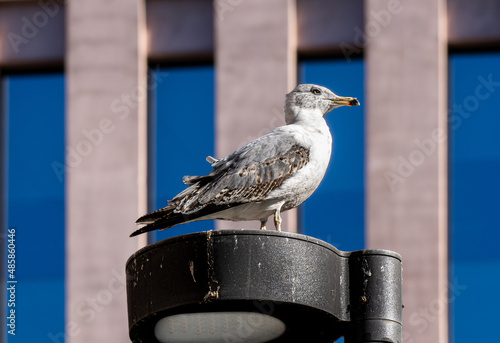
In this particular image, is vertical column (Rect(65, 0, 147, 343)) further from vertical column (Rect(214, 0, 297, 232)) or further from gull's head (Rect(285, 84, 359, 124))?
gull's head (Rect(285, 84, 359, 124))

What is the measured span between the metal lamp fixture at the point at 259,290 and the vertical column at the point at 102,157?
11.2 m

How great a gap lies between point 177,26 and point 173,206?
1106 centimetres

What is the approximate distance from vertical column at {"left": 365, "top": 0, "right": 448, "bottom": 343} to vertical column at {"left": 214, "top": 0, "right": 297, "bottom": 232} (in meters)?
1.21

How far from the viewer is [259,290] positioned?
814cm

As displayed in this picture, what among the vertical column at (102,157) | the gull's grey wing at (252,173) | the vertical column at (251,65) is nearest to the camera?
the gull's grey wing at (252,173)

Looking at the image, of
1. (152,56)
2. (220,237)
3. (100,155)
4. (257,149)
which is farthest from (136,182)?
(220,237)

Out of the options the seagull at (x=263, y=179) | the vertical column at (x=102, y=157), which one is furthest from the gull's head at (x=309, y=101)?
the vertical column at (x=102, y=157)

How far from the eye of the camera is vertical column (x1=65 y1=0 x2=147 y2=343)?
19922 millimetres

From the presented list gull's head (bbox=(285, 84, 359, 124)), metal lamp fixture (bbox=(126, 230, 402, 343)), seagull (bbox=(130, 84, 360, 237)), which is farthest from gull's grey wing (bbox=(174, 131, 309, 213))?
metal lamp fixture (bbox=(126, 230, 402, 343))

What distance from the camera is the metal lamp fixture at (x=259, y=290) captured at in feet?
26.8

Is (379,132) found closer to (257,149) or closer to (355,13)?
(355,13)

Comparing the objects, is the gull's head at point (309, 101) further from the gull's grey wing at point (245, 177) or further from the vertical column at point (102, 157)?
the vertical column at point (102, 157)

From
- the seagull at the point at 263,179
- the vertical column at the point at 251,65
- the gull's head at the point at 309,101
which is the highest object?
the vertical column at the point at 251,65

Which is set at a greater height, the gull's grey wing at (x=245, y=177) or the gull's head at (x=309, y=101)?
the gull's head at (x=309, y=101)
